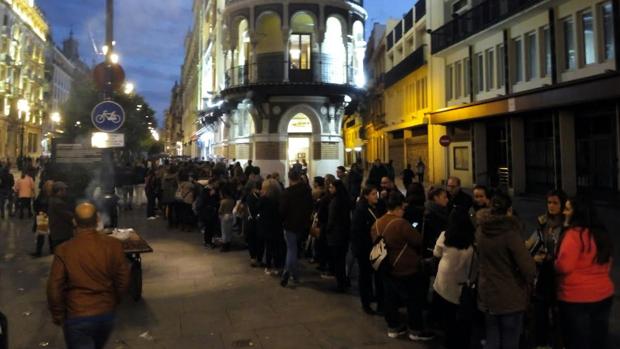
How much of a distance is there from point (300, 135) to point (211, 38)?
1692 centimetres

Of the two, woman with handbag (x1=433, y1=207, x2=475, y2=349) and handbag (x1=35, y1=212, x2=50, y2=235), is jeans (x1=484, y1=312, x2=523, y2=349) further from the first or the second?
handbag (x1=35, y1=212, x2=50, y2=235)

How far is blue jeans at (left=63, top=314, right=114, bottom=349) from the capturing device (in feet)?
10.8

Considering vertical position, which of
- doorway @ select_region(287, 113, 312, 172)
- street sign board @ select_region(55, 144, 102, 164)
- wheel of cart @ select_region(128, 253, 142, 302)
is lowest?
wheel of cart @ select_region(128, 253, 142, 302)

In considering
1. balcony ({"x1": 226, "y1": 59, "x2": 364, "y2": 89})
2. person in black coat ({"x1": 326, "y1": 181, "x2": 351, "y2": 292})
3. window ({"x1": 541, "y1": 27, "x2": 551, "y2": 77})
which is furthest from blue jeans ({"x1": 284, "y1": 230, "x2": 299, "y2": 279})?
balcony ({"x1": 226, "y1": 59, "x2": 364, "y2": 89})

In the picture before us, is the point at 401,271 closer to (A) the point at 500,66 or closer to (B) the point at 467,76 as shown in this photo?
(A) the point at 500,66

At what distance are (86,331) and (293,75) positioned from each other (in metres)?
20.6

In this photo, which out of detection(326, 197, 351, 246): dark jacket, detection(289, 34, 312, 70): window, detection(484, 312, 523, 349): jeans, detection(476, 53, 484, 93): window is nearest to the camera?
detection(484, 312, 523, 349): jeans

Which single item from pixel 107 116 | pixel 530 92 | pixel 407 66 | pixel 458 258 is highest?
pixel 407 66

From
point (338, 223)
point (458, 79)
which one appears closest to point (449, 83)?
point (458, 79)

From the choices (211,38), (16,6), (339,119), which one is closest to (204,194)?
(339,119)

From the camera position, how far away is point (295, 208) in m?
7.44

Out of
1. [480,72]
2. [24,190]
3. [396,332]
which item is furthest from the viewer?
[480,72]

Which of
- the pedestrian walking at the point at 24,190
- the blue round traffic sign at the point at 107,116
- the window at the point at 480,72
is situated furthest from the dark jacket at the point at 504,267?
the window at the point at 480,72

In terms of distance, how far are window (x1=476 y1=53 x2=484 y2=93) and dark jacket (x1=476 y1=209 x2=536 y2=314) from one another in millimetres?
20830
